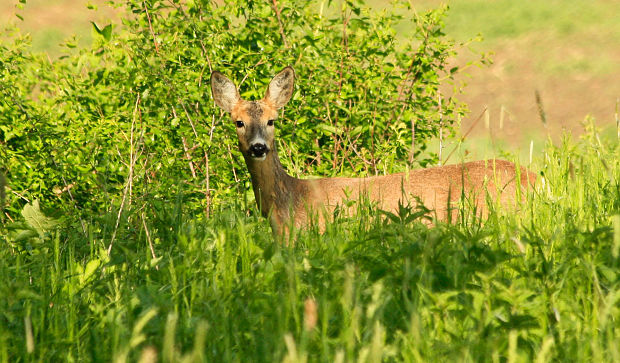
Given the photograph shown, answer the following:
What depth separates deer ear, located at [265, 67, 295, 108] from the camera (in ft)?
21.0

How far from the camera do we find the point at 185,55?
6660 mm

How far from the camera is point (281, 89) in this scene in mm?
6512

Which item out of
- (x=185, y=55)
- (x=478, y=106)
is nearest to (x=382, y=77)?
(x=185, y=55)

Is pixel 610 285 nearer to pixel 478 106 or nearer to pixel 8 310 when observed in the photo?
pixel 8 310

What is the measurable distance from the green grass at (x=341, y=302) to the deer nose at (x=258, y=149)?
7.06 feet

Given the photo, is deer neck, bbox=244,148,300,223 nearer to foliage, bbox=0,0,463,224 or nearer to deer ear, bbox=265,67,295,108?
foliage, bbox=0,0,463,224

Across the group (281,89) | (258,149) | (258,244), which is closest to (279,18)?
(281,89)

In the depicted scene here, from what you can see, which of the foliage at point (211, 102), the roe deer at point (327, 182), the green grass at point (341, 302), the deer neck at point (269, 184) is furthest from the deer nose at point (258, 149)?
the green grass at point (341, 302)

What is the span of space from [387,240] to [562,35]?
65.0 ft

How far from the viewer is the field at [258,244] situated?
8.04ft

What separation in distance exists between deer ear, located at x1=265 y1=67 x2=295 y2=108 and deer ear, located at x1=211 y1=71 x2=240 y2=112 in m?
0.28

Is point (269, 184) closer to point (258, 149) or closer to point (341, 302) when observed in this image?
point (258, 149)

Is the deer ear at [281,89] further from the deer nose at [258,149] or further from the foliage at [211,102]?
the deer nose at [258,149]

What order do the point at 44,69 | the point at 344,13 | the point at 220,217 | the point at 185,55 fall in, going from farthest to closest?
the point at 44,69, the point at 344,13, the point at 185,55, the point at 220,217
